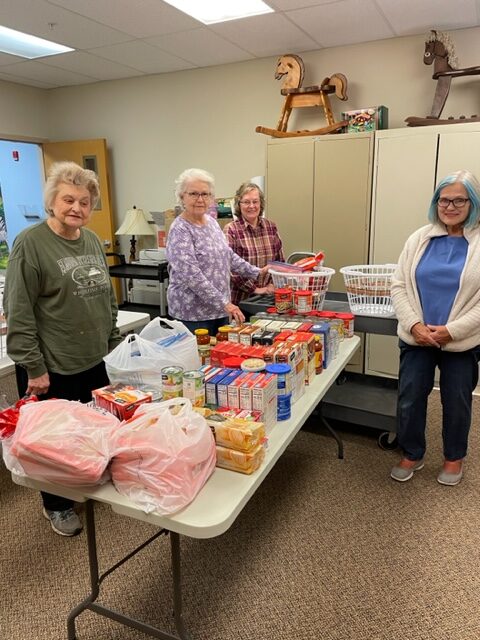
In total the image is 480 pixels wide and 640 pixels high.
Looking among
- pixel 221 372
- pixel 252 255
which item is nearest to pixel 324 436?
pixel 252 255

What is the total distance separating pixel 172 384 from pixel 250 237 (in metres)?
1.84

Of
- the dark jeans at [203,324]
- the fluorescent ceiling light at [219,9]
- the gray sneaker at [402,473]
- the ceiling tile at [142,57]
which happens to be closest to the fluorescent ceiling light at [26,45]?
the ceiling tile at [142,57]

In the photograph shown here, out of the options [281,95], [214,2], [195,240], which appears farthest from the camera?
[281,95]

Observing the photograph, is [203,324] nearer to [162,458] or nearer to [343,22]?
[162,458]

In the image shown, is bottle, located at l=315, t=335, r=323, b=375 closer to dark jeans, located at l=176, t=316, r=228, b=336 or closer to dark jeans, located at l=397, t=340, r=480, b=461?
dark jeans, located at l=397, t=340, r=480, b=461

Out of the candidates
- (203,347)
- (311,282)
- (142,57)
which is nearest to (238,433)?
(203,347)

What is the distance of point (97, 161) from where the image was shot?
5.32m

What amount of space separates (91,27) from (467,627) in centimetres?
410

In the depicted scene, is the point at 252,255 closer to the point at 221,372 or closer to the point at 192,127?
the point at 221,372

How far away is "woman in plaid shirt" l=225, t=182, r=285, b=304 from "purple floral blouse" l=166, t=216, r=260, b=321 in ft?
1.21

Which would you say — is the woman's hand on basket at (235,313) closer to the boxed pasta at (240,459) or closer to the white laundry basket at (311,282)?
the white laundry basket at (311,282)

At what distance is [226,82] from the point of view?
4602 mm

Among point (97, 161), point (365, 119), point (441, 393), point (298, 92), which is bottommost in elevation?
point (441, 393)

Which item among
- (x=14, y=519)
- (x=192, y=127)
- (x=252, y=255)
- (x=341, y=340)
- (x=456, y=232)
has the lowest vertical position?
(x=14, y=519)
